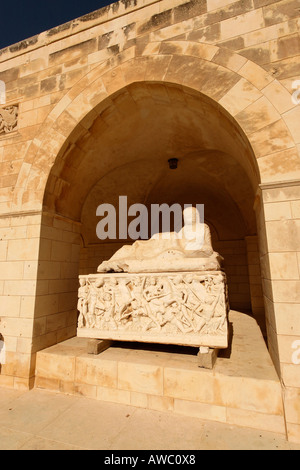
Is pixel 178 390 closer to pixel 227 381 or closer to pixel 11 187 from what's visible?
pixel 227 381

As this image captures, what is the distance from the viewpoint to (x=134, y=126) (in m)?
4.30

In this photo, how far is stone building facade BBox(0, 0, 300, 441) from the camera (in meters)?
2.59

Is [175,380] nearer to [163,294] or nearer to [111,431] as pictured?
[111,431]

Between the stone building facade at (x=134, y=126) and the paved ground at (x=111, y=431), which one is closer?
the paved ground at (x=111, y=431)

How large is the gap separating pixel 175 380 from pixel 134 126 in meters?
3.93

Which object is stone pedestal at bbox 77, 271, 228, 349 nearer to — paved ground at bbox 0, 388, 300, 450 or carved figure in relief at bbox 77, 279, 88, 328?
carved figure in relief at bbox 77, 279, 88, 328

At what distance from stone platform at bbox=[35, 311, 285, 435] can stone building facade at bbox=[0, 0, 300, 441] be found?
0.67 feet

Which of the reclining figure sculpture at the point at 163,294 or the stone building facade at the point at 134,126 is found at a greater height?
the stone building facade at the point at 134,126

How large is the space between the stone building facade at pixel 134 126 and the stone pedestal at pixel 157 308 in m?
0.62

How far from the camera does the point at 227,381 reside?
8.15 feet

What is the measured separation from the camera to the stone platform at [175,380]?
238 centimetres

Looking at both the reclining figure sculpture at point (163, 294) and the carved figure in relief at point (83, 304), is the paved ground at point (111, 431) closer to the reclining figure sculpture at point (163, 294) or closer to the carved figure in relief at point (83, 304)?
the reclining figure sculpture at point (163, 294)

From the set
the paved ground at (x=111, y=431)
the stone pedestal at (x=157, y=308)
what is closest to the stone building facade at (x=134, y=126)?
the paved ground at (x=111, y=431)
